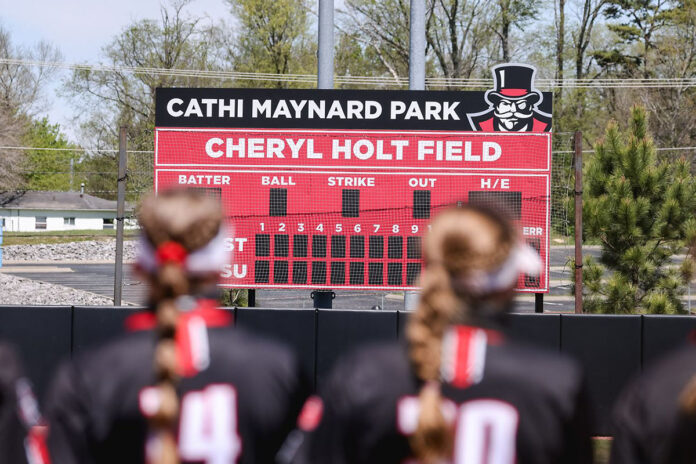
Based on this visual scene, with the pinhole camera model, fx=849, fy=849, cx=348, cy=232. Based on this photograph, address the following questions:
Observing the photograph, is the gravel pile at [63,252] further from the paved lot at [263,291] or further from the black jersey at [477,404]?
the black jersey at [477,404]

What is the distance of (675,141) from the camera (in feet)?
112

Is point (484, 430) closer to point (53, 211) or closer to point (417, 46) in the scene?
point (417, 46)

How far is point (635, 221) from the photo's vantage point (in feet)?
41.4

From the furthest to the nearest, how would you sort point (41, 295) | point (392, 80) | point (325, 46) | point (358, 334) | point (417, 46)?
point (392, 80) < point (41, 295) < point (417, 46) < point (325, 46) < point (358, 334)

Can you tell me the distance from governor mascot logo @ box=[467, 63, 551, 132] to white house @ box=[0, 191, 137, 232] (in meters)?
44.3

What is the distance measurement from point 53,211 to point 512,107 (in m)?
51.0

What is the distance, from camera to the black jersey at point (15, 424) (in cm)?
211

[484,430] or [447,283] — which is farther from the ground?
[447,283]

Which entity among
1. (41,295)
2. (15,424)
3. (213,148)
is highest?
(213,148)

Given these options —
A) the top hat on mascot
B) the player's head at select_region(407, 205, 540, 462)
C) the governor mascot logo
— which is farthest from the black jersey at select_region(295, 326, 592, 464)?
the top hat on mascot

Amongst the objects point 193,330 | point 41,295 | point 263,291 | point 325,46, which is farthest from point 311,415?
point 263,291

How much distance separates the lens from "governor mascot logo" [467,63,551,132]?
37.1 ft

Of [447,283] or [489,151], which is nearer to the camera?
[447,283]

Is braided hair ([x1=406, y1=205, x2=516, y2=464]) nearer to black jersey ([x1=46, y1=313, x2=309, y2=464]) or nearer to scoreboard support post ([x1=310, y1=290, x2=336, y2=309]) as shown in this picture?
black jersey ([x1=46, y1=313, x2=309, y2=464])
